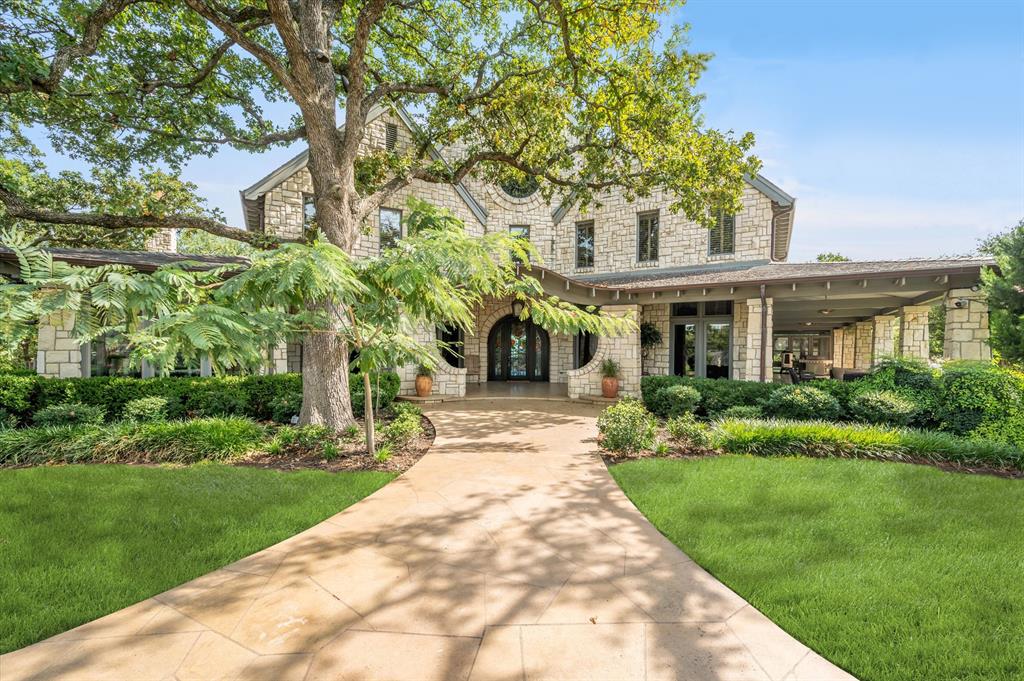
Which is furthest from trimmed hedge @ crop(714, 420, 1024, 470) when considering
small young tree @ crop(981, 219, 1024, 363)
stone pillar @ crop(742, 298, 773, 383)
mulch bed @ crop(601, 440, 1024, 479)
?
stone pillar @ crop(742, 298, 773, 383)

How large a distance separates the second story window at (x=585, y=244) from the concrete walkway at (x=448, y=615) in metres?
13.5

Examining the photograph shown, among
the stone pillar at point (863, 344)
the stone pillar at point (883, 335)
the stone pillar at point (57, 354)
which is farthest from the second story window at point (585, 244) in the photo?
the stone pillar at point (57, 354)

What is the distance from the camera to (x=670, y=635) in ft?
9.23

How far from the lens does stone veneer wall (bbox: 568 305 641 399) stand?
13055 millimetres

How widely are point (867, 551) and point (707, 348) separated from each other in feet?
36.0

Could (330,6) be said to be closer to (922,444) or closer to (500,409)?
(500,409)

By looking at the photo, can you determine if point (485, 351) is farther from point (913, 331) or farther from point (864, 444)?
point (913, 331)

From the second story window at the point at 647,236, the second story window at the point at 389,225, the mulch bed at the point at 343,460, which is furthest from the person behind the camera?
the second story window at the point at 647,236

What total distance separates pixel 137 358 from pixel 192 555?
5.82ft

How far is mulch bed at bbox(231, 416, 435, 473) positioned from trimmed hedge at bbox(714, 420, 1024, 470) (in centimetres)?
511

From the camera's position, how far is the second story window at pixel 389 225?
1403 centimetres

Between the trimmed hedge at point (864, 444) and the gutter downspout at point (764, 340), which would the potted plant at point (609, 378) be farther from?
the trimmed hedge at point (864, 444)

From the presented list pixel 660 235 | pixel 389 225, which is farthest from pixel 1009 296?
pixel 389 225

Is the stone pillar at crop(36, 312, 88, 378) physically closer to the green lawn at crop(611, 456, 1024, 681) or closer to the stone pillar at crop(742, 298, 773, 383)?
the green lawn at crop(611, 456, 1024, 681)
